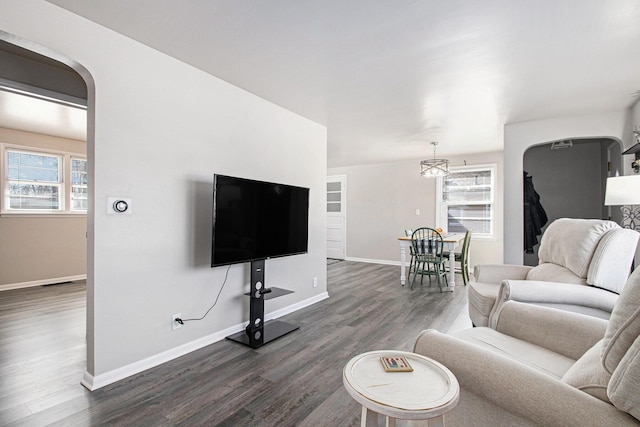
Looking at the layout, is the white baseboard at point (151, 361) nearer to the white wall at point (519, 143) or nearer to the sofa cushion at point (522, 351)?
the sofa cushion at point (522, 351)

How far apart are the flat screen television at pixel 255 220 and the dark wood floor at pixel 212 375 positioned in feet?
2.67

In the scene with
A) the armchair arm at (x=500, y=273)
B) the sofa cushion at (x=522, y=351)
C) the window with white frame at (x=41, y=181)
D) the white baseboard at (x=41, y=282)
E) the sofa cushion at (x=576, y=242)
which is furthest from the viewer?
the window with white frame at (x=41, y=181)

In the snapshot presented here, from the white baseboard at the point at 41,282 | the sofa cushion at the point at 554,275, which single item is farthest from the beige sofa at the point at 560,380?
the white baseboard at the point at 41,282

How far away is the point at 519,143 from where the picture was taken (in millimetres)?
4250

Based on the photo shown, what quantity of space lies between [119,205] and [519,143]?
15.4ft

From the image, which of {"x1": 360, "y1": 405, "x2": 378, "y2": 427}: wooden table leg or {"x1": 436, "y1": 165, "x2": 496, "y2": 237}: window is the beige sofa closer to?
{"x1": 360, "y1": 405, "x2": 378, "y2": 427}: wooden table leg

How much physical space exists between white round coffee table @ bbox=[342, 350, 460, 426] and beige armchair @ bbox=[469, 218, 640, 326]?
1.23 metres

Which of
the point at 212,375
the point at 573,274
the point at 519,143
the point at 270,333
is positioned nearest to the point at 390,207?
the point at 519,143

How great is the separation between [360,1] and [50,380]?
3.22m

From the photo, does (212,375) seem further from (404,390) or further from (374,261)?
(374,261)

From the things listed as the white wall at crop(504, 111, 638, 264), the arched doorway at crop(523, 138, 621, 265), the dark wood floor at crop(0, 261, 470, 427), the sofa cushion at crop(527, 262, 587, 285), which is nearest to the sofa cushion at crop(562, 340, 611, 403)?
the dark wood floor at crop(0, 261, 470, 427)

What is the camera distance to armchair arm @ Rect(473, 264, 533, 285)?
303 centimetres

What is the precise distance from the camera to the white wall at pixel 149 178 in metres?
2.08

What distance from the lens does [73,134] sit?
16.7 ft
